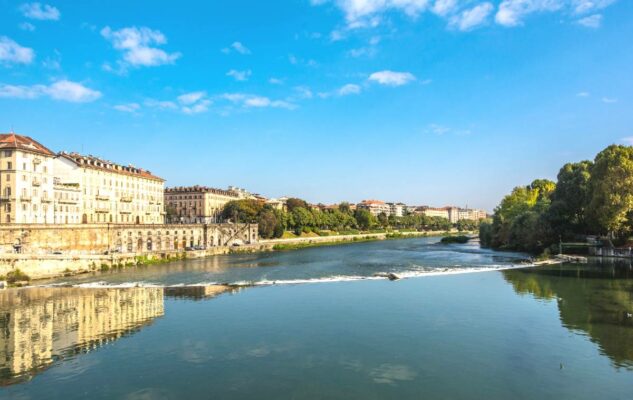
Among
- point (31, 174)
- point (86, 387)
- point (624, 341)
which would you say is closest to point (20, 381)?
point (86, 387)

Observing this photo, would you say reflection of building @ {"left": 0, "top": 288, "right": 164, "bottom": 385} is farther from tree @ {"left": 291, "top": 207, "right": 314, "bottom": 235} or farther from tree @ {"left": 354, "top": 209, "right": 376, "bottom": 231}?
tree @ {"left": 354, "top": 209, "right": 376, "bottom": 231}

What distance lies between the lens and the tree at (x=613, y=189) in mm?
53312

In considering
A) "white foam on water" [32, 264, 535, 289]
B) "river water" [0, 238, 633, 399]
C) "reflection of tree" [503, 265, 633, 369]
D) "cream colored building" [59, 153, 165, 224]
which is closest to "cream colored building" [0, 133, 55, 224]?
"cream colored building" [59, 153, 165, 224]

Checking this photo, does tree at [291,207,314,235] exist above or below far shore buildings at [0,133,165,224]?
below

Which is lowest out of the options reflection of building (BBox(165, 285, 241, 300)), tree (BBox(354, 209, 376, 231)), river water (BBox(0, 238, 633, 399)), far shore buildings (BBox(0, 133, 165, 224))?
river water (BBox(0, 238, 633, 399))

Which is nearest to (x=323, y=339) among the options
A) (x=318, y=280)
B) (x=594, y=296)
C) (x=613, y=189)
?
(x=318, y=280)

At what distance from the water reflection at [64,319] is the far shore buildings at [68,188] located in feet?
75.8

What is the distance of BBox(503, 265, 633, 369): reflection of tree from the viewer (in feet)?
74.9

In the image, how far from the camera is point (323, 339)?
23.8 m

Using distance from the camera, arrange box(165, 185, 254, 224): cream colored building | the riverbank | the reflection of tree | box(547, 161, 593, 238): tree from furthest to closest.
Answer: box(165, 185, 254, 224): cream colored building < box(547, 161, 593, 238): tree < the riverbank < the reflection of tree

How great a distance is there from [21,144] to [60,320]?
4010 cm

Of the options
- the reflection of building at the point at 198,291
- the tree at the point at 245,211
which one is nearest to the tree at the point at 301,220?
the tree at the point at 245,211

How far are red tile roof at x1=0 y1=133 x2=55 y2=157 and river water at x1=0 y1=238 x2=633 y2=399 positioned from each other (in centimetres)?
2364

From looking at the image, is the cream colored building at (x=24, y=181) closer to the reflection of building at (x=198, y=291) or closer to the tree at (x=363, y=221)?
the reflection of building at (x=198, y=291)
